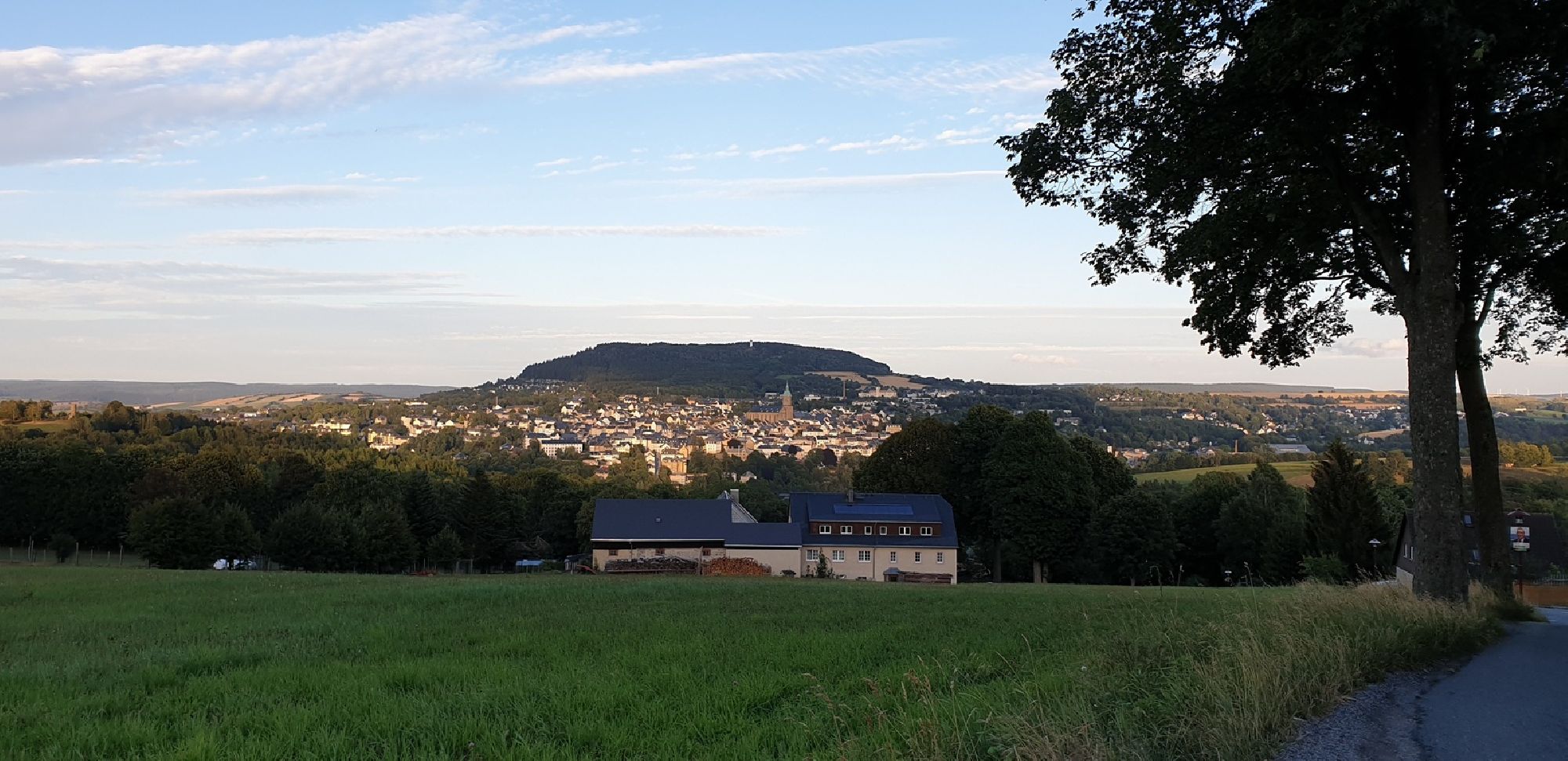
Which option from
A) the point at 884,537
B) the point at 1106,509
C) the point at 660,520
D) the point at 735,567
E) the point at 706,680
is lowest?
the point at 735,567

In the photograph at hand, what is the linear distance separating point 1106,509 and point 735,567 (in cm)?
2080

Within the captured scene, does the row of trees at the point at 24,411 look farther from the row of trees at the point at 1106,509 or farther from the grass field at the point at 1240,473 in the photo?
the grass field at the point at 1240,473

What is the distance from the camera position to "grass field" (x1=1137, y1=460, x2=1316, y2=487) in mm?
89375

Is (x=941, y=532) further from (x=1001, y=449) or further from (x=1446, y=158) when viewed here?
(x=1446, y=158)

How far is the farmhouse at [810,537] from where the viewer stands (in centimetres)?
5909

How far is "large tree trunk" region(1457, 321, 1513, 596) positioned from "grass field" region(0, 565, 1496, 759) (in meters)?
3.90

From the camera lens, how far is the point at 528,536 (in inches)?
3056

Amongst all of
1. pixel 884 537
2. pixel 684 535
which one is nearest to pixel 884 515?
pixel 884 537

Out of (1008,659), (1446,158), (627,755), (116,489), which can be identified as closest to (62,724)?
(627,755)

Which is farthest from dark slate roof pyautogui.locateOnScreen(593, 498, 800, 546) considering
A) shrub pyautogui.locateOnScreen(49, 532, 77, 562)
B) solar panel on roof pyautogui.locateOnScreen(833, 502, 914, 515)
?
shrub pyautogui.locateOnScreen(49, 532, 77, 562)

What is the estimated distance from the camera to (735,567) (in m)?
54.0

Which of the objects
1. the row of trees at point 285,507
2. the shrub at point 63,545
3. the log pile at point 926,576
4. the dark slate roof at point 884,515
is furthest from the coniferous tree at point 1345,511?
the shrub at point 63,545

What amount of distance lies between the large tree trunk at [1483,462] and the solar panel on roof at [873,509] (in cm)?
4388

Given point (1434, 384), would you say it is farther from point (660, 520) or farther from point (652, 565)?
point (660, 520)
